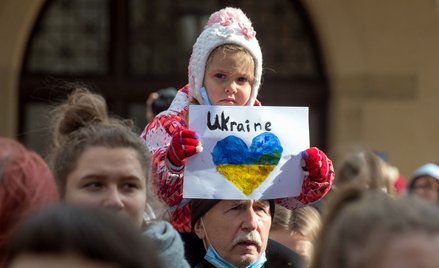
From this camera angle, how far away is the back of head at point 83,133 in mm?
3664

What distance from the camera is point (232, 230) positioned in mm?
4016

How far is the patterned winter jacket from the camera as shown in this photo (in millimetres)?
4059

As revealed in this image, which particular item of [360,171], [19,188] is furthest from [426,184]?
[19,188]

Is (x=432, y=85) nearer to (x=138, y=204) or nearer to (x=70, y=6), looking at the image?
(x=70, y=6)

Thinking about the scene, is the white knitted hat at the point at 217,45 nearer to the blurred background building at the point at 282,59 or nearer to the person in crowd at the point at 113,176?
the person in crowd at the point at 113,176

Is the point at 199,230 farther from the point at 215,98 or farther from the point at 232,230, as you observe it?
the point at 215,98

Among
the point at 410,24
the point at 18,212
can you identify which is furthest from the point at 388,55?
the point at 18,212

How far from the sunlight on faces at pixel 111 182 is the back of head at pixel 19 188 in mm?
583

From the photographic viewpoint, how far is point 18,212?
2.77 metres

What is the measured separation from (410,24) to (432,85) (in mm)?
533

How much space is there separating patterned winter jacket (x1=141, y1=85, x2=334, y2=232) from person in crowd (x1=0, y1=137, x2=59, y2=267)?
110cm

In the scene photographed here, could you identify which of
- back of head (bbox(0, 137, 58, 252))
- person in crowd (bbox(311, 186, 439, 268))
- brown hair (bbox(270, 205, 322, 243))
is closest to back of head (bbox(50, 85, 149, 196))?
back of head (bbox(0, 137, 58, 252))

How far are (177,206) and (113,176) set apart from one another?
0.75 metres

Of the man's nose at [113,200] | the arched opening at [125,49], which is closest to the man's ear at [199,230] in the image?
the man's nose at [113,200]
